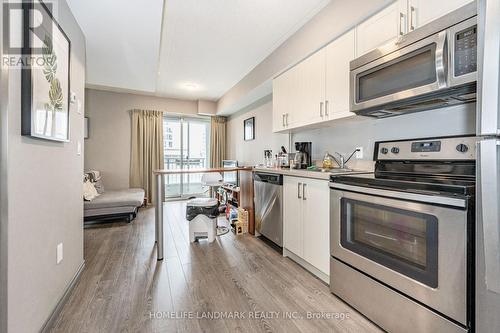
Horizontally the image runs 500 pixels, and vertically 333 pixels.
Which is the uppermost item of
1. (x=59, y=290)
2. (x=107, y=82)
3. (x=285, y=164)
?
(x=107, y=82)

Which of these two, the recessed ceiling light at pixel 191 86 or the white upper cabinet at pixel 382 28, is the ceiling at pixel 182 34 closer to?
the recessed ceiling light at pixel 191 86

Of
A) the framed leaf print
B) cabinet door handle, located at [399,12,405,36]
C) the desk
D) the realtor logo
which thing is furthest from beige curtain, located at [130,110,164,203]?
cabinet door handle, located at [399,12,405,36]

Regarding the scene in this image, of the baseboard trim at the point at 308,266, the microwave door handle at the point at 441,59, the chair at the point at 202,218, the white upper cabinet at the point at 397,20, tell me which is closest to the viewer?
the microwave door handle at the point at 441,59

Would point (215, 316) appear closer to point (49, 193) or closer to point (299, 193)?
point (299, 193)

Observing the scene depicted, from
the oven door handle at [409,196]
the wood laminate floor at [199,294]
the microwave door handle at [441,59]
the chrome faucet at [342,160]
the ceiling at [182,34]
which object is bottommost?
the wood laminate floor at [199,294]

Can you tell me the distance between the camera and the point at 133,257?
2.53 m

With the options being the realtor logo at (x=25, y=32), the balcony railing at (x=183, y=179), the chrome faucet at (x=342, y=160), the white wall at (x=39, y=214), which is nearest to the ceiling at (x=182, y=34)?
the white wall at (x=39, y=214)

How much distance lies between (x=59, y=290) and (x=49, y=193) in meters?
0.73

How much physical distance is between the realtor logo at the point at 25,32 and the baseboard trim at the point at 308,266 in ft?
8.19

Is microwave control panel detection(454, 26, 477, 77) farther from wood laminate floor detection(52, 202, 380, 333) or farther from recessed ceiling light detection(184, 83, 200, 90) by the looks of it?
recessed ceiling light detection(184, 83, 200, 90)

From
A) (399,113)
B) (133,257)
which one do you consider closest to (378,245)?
(399,113)

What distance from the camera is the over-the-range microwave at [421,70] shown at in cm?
120

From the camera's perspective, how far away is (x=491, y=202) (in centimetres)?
85

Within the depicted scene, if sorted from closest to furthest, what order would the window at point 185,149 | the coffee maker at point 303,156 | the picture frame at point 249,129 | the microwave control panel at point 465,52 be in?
the microwave control panel at point 465,52 → the coffee maker at point 303,156 → the picture frame at point 249,129 → the window at point 185,149
